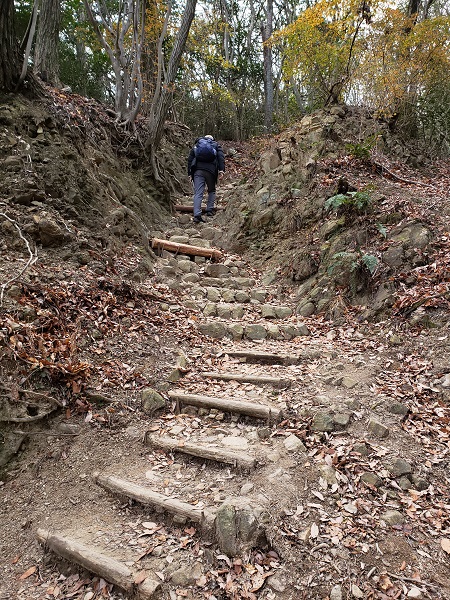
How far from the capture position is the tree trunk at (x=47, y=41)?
7.93m

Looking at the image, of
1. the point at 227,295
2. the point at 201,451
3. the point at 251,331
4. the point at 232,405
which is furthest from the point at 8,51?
the point at 201,451

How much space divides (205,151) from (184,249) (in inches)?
131

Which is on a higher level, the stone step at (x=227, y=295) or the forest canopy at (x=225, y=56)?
the forest canopy at (x=225, y=56)

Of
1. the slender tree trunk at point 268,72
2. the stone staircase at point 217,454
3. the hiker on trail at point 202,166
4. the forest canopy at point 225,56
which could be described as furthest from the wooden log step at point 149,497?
the slender tree trunk at point 268,72

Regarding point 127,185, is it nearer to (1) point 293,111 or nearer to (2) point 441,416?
(2) point 441,416

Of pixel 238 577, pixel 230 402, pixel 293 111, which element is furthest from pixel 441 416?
pixel 293 111

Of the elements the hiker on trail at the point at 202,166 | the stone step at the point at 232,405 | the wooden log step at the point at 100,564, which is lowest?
the wooden log step at the point at 100,564

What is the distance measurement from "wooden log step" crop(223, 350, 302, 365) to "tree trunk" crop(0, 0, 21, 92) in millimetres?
5677

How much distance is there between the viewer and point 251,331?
5531 millimetres

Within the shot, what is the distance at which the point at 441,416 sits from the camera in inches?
133

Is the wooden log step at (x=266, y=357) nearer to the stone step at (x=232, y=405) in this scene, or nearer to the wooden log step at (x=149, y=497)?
the stone step at (x=232, y=405)

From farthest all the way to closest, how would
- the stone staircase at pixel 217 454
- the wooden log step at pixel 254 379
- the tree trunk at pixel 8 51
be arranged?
the tree trunk at pixel 8 51 < the wooden log step at pixel 254 379 < the stone staircase at pixel 217 454

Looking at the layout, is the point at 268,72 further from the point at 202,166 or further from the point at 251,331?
the point at 251,331

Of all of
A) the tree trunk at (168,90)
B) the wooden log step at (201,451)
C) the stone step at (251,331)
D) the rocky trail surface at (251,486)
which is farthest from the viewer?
the tree trunk at (168,90)
